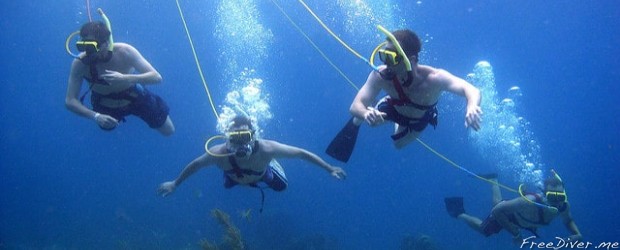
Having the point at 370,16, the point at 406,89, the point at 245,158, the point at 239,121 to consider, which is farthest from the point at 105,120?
the point at 370,16

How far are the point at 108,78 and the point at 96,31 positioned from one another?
92 centimetres

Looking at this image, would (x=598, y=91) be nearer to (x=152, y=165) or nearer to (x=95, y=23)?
(x=152, y=165)

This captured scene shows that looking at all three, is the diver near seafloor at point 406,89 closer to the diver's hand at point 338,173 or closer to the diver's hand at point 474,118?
the diver's hand at point 474,118

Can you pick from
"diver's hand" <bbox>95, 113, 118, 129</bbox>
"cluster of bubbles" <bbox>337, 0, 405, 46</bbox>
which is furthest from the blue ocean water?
"diver's hand" <bbox>95, 113, 118, 129</bbox>

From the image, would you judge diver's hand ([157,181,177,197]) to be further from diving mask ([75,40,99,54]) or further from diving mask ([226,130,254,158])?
diving mask ([75,40,99,54])

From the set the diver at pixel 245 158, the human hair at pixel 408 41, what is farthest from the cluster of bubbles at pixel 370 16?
the human hair at pixel 408 41

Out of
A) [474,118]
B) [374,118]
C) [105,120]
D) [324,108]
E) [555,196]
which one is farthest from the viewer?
[324,108]

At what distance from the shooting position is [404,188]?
59688mm

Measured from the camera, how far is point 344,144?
23.9ft

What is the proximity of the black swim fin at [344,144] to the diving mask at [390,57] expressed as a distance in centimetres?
274

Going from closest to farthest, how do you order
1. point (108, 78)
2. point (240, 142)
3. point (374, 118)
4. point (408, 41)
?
point (374, 118), point (408, 41), point (108, 78), point (240, 142)

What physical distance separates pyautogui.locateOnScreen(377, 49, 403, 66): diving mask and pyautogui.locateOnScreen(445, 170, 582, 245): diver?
5111 mm

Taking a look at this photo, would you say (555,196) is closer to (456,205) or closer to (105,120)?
(456,205)

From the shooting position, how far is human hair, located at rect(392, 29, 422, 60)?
4.78m
